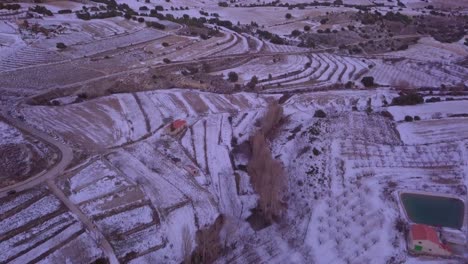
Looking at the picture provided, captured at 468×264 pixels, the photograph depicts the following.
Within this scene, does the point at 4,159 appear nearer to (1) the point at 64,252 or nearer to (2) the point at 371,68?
(1) the point at 64,252

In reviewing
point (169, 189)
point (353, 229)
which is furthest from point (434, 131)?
point (169, 189)

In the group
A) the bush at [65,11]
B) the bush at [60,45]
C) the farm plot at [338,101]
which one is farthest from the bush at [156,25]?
the farm plot at [338,101]

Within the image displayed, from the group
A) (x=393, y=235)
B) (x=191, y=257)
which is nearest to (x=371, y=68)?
(x=393, y=235)

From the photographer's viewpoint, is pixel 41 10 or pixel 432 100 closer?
pixel 432 100

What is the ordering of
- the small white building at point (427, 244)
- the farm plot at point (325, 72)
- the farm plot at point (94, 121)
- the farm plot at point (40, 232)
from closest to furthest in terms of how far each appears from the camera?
the farm plot at point (40, 232) < the small white building at point (427, 244) < the farm plot at point (94, 121) < the farm plot at point (325, 72)

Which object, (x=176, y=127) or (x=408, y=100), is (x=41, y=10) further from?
(x=408, y=100)

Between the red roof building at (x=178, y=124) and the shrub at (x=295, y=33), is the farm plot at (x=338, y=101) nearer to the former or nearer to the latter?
the red roof building at (x=178, y=124)
